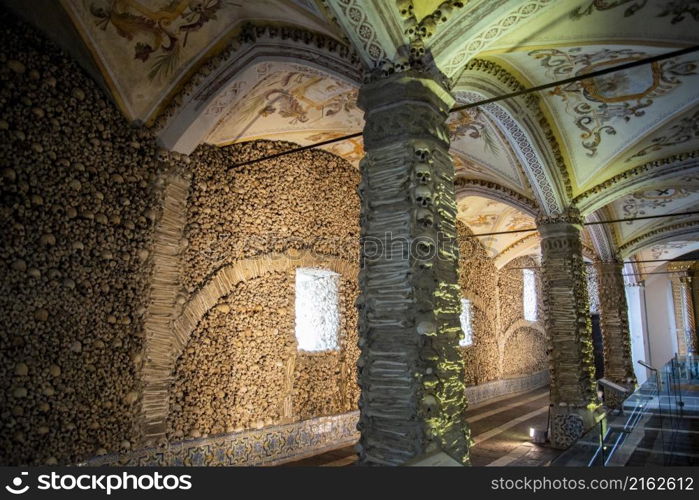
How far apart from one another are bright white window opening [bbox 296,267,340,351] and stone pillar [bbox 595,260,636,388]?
7.67 metres

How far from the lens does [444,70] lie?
11.3 ft

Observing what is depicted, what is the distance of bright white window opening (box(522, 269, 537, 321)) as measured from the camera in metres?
15.1

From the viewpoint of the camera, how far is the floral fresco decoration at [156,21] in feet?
13.5

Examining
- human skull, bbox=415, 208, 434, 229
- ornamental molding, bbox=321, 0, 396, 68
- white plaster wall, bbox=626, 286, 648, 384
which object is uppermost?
ornamental molding, bbox=321, 0, 396, 68

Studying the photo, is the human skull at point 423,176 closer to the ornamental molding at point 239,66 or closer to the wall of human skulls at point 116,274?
the ornamental molding at point 239,66

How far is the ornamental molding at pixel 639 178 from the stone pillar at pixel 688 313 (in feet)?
44.0

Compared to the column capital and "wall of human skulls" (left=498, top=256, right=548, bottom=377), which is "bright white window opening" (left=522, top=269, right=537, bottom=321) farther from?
the column capital

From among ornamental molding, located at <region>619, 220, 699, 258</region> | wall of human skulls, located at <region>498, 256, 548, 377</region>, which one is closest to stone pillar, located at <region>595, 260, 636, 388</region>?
ornamental molding, located at <region>619, 220, 699, 258</region>

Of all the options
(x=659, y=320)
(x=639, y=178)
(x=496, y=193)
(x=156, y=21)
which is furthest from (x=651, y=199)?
(x=659, y=320)

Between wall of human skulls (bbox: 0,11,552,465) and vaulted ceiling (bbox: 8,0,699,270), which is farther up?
vaulted ceiling (bbox: 8,0,699,270)

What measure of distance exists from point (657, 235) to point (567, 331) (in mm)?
6780

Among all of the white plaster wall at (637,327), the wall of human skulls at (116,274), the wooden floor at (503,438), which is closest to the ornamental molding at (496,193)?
the wall of human skulls at (116,274)

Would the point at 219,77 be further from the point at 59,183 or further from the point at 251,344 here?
the point at 251,344

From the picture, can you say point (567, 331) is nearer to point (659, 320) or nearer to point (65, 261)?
point (65, 261)
